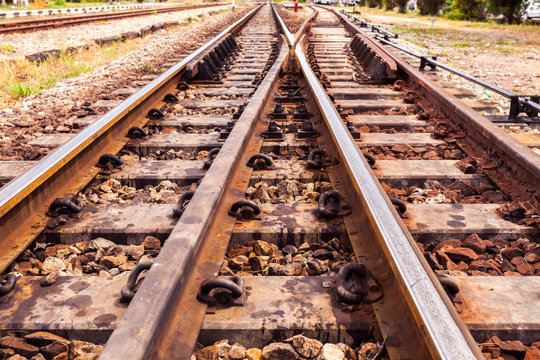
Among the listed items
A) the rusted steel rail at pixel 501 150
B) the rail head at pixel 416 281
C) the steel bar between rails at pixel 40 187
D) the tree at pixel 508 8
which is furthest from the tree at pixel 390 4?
the rail head at pixel 416 281

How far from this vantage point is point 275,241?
90.0 inches

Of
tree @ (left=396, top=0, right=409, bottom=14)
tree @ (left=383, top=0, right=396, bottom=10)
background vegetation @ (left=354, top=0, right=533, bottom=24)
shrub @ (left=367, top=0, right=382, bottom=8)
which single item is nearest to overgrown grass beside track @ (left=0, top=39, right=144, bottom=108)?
background vegetation @ (left=354, top=0, right=533, bottom=24)

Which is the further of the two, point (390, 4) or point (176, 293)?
point (390, 4)

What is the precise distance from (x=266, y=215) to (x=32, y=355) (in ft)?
3.91

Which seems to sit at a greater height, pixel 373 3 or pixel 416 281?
pixel 373 3

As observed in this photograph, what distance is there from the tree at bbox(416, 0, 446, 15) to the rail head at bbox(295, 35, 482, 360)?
28082 millimetres

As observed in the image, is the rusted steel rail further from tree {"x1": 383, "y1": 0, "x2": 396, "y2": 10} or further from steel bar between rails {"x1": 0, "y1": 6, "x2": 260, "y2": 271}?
tree {"x1": 383, "y1": 0, "x2": 396, "y2": 10}

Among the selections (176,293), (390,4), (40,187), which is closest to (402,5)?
(390,4)

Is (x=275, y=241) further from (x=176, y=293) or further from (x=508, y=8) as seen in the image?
(x=508, y=8)

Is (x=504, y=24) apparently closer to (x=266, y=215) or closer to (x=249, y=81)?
(x=249, y=81)

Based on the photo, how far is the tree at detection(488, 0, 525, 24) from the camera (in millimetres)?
20969

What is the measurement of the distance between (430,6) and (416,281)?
2957cm

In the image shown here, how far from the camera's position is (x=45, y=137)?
3.97 m

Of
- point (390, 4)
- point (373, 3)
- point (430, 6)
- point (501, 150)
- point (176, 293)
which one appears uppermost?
point (373, 3)
